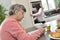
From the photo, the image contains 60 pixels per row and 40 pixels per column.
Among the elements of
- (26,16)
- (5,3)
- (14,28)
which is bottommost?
(26,16)

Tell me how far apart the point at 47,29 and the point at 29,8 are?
97.2 inches

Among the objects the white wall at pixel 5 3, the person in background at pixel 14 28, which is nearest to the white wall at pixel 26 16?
the white wall at pixel 5 3

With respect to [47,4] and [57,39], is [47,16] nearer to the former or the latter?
[47,4]

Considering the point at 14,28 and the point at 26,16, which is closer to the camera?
the point at 14,28

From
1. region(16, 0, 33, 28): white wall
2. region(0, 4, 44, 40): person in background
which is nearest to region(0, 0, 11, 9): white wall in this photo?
region(16, 0, 33, 28): white wall

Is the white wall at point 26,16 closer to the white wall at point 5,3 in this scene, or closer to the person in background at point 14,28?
the white wall at point 5,3

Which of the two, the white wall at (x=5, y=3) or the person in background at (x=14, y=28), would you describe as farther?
the white wall at (x=5, y=3)

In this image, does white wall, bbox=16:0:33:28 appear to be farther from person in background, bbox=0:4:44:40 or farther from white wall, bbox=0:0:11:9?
person in background, bbox=0:4:44:40

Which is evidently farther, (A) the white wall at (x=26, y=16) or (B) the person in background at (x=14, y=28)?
(A) the white wall at (x=26, y=16)

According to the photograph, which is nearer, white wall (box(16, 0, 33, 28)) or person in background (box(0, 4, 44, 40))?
person in background (box(0, 4, 44, 40))

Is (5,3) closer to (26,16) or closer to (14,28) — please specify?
(26,16)

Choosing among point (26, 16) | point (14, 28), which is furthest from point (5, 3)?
point (14, 28)

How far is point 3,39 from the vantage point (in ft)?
4.92

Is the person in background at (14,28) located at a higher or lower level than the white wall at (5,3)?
lower
